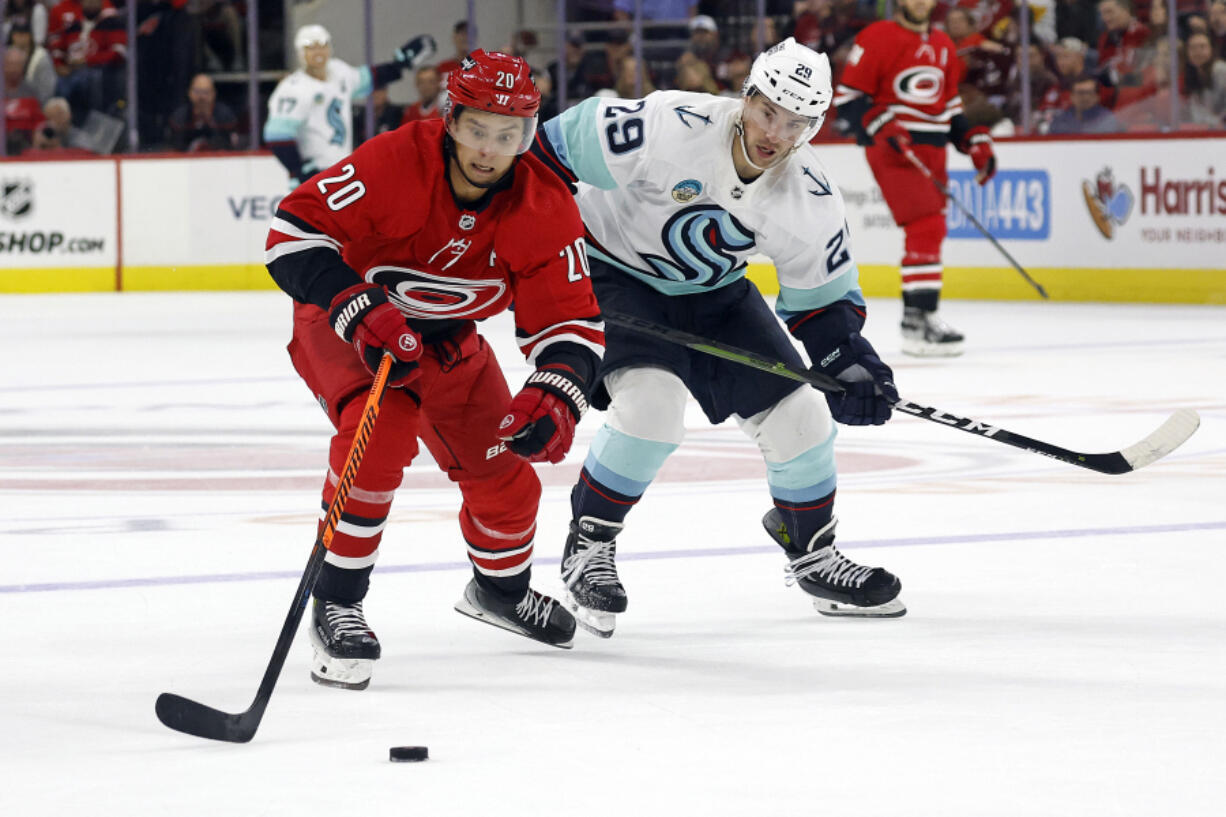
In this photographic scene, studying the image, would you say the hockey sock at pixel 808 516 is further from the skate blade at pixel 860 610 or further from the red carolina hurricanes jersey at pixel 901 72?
the red carolina hurricanes jersey at pixel 901 72

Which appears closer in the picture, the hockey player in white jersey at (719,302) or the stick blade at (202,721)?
the stick blade at (202,721)

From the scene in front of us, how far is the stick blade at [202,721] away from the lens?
2496 millimetres

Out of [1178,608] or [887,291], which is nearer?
[1178,608]

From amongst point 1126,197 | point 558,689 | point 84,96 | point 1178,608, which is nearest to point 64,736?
point 558,689

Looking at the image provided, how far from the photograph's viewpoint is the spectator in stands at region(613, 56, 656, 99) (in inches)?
458

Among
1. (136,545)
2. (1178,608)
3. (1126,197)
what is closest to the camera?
(1178,608)

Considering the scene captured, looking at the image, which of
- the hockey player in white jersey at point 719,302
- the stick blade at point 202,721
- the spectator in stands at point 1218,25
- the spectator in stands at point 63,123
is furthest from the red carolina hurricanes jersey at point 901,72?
the stick blade at point 202,721

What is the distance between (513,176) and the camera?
3.01m

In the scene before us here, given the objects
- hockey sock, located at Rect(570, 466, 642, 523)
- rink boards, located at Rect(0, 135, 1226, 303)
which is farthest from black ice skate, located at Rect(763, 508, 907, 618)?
rink boards, located at Rect(0, 135, 1226, 303)

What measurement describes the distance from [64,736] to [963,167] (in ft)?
28.4

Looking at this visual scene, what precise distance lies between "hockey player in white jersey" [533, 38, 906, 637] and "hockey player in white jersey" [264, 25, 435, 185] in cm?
726

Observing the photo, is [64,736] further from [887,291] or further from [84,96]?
[84,96]

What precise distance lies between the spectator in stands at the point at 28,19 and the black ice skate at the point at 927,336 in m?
7.03

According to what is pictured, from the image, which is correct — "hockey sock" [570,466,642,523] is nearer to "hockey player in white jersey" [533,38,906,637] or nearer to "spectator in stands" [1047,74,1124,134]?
"hockey player in white jersey" [533,38,906,637]
